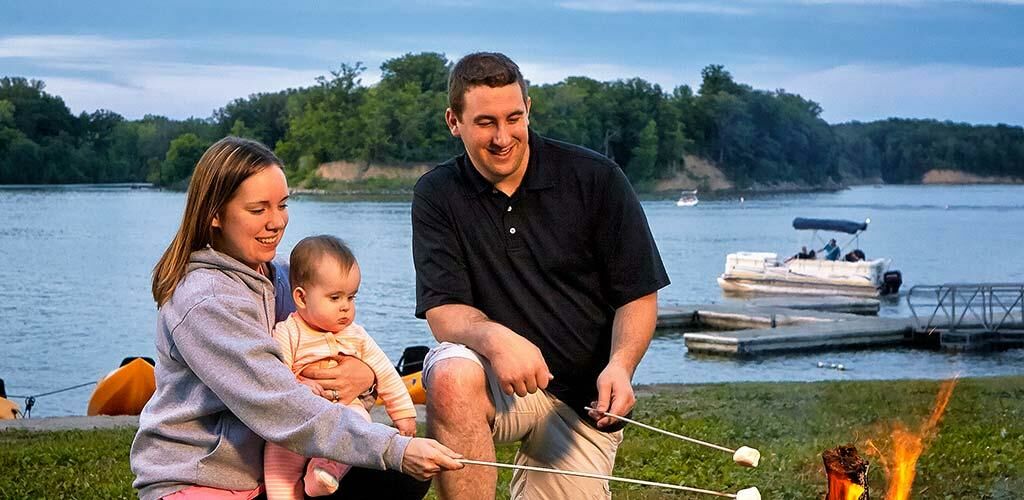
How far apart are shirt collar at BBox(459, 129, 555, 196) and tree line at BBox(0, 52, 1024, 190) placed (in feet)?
349

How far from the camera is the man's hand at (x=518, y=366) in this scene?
3945mm

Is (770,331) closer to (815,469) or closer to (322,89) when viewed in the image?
(815,469)

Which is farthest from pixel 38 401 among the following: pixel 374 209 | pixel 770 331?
pixel 374 209

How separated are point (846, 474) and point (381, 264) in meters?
66.4

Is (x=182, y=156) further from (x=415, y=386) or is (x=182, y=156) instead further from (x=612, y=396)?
(x=612, y=396)

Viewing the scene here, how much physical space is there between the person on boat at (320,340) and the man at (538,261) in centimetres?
50

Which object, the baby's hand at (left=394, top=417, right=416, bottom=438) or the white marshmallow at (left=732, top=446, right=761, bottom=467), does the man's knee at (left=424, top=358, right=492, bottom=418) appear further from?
the white marshmallow at (left=732, top=446, right=761, bottom=467)

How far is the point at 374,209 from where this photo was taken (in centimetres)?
12181

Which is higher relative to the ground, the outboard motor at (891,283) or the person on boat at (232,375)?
the person on boat at (232,375)

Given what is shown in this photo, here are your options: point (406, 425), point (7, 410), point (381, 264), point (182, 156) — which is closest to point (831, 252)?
point (381, 264)

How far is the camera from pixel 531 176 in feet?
14.9

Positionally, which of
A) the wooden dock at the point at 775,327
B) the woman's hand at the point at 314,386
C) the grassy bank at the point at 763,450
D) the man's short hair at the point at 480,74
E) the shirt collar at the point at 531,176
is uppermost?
A: the man's short hair at the point at 480,74

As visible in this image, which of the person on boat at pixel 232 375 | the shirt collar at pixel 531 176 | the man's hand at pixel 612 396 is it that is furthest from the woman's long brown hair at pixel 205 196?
the man's hand at pixel 612 396

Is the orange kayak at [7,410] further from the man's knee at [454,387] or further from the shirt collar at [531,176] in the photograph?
the man's knee at [454,387]
